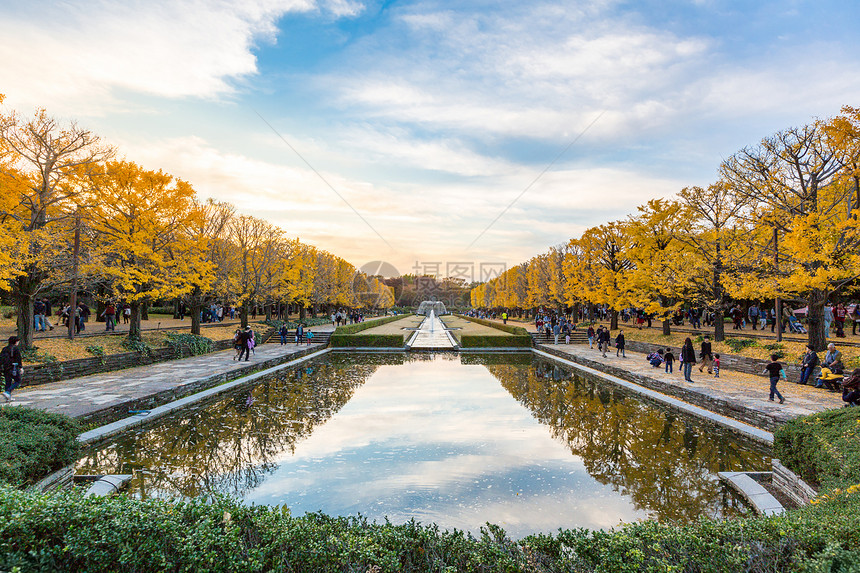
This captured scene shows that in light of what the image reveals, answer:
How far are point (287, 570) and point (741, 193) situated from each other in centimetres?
2145

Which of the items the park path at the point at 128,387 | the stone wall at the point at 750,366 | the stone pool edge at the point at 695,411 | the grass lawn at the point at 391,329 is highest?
the stone wall at the point at 750,366

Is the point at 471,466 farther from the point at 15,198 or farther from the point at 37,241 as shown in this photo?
the point at 15,198

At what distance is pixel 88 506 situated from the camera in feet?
13.3

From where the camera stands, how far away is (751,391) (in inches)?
531

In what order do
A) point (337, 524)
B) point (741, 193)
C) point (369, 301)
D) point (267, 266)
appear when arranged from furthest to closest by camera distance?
point (369, 301) < point (267, 266) < point (741, 193) < point (337, 524)

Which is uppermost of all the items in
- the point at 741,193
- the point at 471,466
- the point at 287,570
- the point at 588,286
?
the point at 741,193

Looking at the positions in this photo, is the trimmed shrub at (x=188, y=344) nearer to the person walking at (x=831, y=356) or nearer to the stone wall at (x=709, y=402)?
the stone wall at (x=709, y=402)

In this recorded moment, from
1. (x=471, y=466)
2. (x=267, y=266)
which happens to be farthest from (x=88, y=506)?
(x=267, y=266)

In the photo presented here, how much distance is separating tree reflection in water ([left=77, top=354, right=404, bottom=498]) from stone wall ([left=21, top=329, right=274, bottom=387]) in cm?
635

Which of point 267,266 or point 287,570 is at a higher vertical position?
point 267,266

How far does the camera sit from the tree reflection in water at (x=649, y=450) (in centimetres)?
667

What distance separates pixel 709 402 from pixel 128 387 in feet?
56.7

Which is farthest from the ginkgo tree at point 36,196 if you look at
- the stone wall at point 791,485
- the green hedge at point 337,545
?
the stone wall at point 791,485

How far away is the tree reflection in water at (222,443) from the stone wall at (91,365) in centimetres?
635
